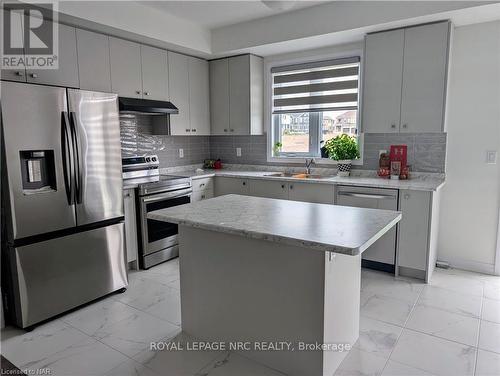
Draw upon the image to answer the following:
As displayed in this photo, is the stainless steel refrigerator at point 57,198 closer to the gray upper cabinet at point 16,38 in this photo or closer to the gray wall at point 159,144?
the gray upper cabinet at point 16,38

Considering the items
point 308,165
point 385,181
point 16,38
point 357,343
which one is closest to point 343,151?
point 308,165

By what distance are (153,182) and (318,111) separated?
210 cm

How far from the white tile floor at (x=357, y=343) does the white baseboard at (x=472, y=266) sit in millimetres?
207

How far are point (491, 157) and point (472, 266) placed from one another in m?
1.10

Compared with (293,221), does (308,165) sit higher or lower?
higher

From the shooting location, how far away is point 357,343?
7.79ft

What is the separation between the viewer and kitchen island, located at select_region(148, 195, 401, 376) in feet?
6.23

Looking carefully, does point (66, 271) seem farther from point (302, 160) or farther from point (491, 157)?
point (491, 157)

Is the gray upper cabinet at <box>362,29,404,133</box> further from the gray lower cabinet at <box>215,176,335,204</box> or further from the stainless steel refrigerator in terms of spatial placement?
the stainless steel refrigerator

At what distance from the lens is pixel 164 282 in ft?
11.2

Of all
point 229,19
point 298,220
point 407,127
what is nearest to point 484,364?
point 298,220

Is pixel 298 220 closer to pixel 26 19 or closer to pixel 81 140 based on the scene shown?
pixel 81 140

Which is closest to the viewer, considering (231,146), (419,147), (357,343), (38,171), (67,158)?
(357,343)

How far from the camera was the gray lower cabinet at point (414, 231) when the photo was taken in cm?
321
